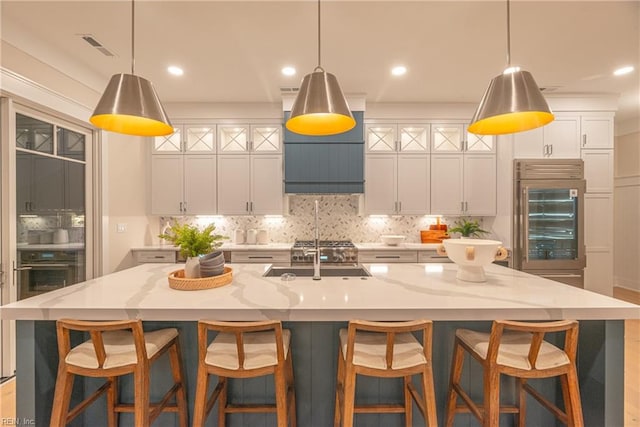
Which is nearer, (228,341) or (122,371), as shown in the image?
(122,371)

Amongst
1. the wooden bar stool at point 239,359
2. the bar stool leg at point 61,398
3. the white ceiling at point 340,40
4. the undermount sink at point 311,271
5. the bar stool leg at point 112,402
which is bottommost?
the bar stool leg at point 112,402

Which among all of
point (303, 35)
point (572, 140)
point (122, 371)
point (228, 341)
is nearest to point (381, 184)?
point (303, 35)

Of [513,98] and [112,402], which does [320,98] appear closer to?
[513,98]


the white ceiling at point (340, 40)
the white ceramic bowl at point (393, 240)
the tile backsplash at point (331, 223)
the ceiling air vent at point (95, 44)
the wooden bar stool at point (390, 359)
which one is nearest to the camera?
the wooden bar stool at point (390, 359)

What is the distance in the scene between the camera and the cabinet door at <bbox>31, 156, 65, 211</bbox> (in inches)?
107

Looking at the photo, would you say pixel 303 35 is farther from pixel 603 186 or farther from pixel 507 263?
pixel 603 186

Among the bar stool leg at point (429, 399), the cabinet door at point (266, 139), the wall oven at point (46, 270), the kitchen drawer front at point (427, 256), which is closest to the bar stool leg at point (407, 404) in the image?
the bar stool leg at point (429, 399)

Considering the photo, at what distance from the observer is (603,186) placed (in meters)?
3.96

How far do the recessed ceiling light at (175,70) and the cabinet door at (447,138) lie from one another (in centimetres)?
308

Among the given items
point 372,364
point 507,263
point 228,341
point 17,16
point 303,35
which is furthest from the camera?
point 507,263

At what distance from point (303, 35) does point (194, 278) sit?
2.07 meters

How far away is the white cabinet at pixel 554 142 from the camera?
12.9ft

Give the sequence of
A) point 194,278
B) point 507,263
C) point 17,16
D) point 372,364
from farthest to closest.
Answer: point 507,263 → point 17,16 → point 194,278 → point 372,364

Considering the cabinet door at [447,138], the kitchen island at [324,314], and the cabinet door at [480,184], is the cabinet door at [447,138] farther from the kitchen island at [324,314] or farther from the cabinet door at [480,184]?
the kitchen island at [324,314]
